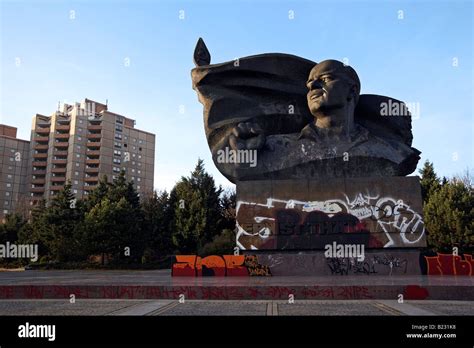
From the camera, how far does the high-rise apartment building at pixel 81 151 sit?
99.1 m

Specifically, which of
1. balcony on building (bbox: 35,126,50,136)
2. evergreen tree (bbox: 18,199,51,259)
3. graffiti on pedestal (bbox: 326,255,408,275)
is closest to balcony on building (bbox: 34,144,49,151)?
balcony on building (bbox: 35,126,50,136)

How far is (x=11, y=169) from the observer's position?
3915 inches

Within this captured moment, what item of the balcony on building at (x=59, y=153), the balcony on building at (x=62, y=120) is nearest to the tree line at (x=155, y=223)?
the balcony on building at (x=59, y=153)

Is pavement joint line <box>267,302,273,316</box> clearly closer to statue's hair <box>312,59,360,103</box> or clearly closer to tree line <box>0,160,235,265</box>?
statue's hair <box>312,59,360,103</box>

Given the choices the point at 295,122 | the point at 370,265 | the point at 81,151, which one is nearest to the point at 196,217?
the point at 295,122

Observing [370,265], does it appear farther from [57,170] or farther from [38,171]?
[38,171]

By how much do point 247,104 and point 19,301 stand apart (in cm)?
1404

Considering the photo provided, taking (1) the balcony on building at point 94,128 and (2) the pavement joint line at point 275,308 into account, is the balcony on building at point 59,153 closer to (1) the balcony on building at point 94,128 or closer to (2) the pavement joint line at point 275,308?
(1) the balcony on building at point 94,128

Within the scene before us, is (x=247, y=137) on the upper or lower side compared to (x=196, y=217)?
upper

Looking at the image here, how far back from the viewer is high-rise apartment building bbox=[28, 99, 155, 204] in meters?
99.1

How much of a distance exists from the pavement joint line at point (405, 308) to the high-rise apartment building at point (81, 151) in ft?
313

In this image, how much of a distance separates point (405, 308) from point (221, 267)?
9.48 m
